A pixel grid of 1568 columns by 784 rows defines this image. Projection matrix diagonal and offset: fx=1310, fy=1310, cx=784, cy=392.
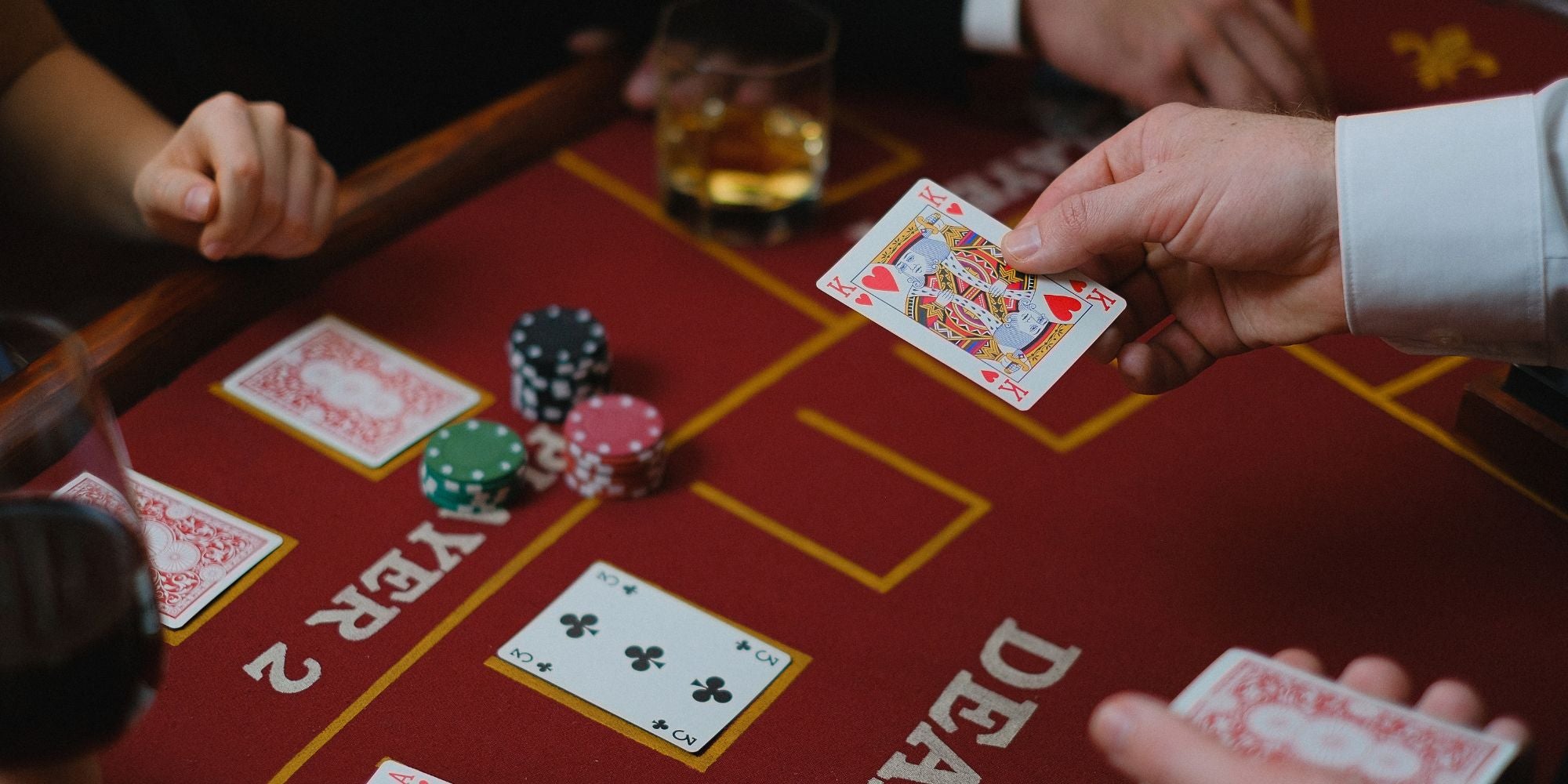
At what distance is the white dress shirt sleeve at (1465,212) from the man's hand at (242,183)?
44.2 inches

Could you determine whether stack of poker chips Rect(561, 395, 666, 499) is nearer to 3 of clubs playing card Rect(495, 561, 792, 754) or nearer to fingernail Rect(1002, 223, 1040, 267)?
3 of clubs playing card Rect(495, 561, 792, 754)

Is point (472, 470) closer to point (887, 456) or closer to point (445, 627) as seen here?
point (445, 627)

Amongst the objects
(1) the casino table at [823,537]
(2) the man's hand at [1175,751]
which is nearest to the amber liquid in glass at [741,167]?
(1) the casino table at [823,537]

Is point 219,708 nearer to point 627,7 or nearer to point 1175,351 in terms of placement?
point 1175,351

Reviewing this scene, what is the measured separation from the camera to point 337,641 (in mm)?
1185

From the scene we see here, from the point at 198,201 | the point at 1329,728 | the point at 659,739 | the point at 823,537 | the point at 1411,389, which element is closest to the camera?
the point at 1329,728

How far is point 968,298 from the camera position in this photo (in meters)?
1.36

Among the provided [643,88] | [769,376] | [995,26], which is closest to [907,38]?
[995,26]

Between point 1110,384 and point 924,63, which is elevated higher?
point 924,63

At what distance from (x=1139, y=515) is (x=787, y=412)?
40 cm

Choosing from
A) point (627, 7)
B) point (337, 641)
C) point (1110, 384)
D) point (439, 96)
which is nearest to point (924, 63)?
point (627, 7)

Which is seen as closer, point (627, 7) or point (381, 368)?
point (381, 368)

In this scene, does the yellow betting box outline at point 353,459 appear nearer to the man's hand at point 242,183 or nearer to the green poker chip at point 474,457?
the green poker chip at point 474,457

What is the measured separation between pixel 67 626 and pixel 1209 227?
1.03m
